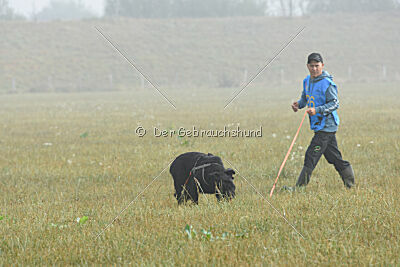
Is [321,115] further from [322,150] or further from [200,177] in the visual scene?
[200,177]

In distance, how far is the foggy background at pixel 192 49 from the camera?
175 feet

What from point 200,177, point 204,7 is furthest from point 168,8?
point 200,177

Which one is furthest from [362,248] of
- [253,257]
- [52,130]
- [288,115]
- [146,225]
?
[288,115]

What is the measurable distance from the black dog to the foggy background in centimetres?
4152

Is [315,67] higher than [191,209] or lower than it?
higher

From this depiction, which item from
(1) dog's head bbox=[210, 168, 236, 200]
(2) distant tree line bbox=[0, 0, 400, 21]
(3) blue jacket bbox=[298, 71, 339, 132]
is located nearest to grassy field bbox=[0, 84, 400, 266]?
(1) dog's head bbox=[210, 168, 236, 200]

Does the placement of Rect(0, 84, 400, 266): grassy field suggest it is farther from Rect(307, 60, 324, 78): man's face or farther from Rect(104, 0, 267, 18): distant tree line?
Rect(104, 0, 267, 18): distant tree line

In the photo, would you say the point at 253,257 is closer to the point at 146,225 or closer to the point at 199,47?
the point at 146,225

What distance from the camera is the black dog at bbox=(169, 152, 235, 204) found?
5290 mm

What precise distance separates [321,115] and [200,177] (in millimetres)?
1992

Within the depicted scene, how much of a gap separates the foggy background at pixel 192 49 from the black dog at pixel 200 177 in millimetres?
41525

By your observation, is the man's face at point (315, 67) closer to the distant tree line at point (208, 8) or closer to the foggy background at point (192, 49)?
the foggy background at point (192, 49)

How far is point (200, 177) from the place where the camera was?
534cm

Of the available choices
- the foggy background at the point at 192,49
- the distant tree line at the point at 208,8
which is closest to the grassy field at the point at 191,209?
the foggy background at the point at 192,49
